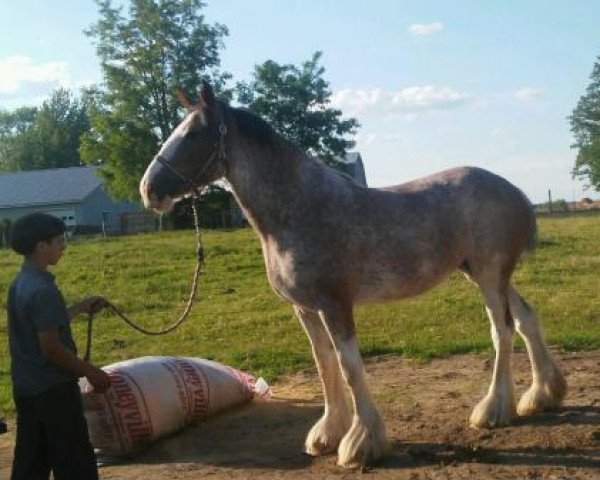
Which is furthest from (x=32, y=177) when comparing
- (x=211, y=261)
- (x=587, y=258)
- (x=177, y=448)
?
(x=177, y=448)

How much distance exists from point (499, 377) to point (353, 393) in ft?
4.51

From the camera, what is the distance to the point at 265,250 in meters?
5.81

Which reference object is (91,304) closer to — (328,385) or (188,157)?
(188,157)

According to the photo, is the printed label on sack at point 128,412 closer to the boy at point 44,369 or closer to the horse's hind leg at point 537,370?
the boy at point 44,369

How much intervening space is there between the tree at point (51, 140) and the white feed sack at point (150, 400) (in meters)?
76.8

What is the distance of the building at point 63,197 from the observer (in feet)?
183

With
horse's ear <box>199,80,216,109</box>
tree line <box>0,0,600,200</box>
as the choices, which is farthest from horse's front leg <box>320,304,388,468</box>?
tree line <box>0,0,600,200</box>

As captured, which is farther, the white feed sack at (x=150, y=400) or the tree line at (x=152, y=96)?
the tree line at (x=152, y=96)

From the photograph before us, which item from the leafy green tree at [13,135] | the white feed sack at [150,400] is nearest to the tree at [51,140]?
the leafy green tree at [13,135]

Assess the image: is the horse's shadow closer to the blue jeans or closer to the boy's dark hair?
the blue jeans

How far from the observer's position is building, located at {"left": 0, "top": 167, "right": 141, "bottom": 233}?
55719mm

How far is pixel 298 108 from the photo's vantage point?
5322 cm

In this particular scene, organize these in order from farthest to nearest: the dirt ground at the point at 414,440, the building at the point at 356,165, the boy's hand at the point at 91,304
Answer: the building at the point at 356,165
the dirt ground at the point at 414,440
the boy's hand at the point at 91,304

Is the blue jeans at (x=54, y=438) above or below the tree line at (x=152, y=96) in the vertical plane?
below
